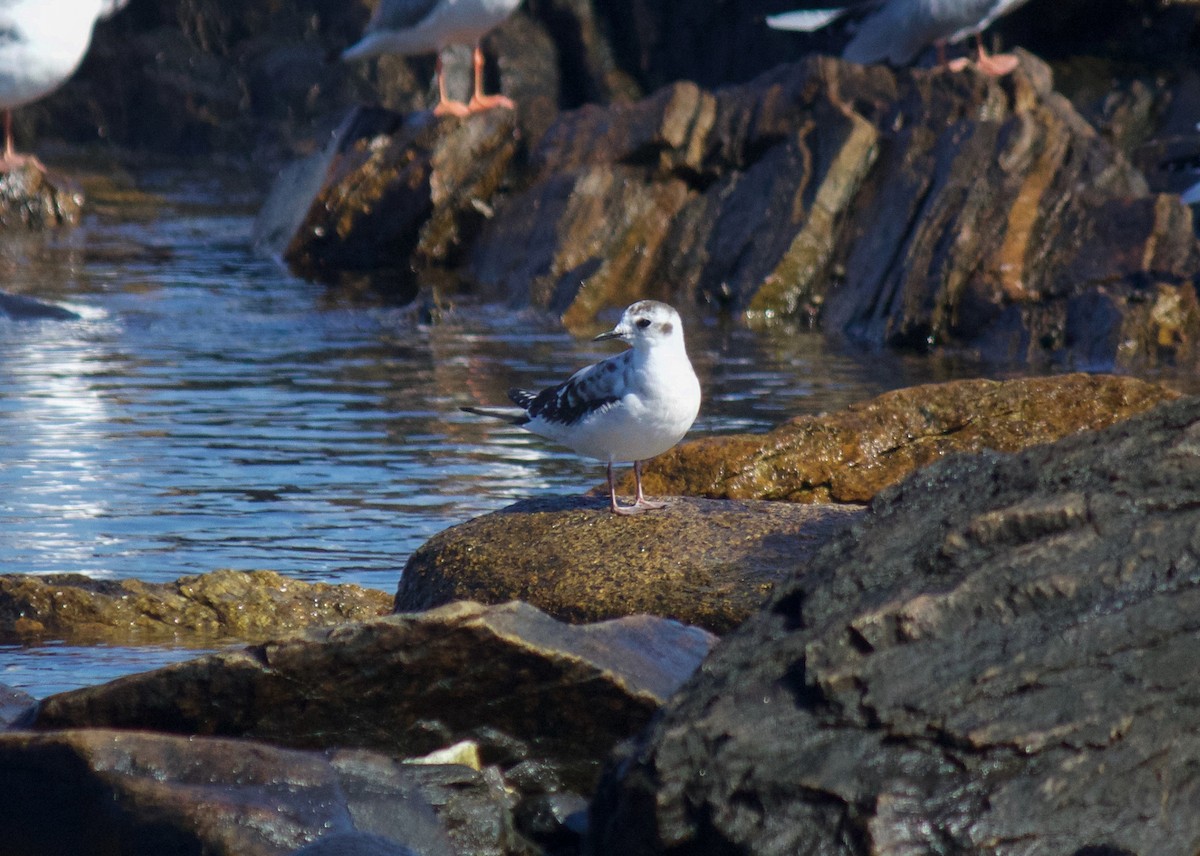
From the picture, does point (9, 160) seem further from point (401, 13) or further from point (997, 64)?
point (997, 64)

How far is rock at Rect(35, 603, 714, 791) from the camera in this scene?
4699mm

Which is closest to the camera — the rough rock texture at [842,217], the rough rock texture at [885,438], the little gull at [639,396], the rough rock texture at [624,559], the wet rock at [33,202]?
the rough rock texture at [624,559]

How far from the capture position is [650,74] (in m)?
28.0

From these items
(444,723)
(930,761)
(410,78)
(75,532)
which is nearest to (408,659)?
(444,723)

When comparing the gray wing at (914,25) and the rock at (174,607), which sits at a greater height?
the gray wing at (914,25)

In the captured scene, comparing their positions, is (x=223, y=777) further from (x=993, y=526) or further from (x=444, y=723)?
(x=993, y=526)

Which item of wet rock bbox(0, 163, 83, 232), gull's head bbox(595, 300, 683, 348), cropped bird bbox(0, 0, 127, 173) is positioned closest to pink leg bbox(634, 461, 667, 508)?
gull's head bbox(595, 300, 683, 348)

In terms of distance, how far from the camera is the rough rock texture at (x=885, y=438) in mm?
7441

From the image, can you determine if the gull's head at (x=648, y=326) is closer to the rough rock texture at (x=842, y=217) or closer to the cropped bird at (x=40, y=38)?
the rough rock texture at (x=842, y=217)

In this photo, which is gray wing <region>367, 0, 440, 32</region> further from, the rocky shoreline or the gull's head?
the rocky shoreline

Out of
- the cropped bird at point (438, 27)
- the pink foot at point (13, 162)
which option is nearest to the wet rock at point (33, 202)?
the pink foot at point (13, 162)

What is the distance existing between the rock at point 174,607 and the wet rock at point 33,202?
1545cm

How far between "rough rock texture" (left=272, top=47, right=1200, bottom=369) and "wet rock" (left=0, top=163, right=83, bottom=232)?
164 inches

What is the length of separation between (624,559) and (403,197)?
13.1m
